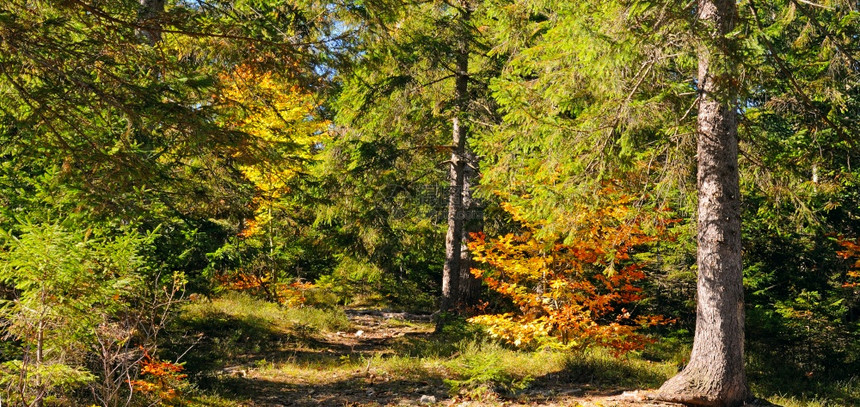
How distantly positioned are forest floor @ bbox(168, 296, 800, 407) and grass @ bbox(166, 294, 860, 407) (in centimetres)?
2

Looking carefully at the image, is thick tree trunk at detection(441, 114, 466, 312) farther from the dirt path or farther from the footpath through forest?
the dirt path

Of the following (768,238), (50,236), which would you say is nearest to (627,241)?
(768,238)

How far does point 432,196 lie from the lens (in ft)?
54.1

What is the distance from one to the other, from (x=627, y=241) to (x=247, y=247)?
6586 millimetres

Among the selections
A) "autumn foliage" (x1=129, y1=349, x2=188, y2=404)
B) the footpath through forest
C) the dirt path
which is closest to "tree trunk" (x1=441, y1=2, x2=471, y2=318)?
the footpath through forest

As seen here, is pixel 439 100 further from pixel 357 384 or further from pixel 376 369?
pixel 357 384

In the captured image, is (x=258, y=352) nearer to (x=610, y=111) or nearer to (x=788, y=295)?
(x=610, y=111)

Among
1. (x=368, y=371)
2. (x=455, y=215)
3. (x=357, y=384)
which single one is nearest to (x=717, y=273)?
(x=357, y=384)

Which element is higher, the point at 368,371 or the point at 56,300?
the point at 56,300

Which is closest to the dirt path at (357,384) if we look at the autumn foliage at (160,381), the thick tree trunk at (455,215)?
the autumn foliage at (160,381)

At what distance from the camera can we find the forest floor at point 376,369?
25.6 ft

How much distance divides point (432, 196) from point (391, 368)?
292 inches

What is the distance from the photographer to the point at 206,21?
5289mm

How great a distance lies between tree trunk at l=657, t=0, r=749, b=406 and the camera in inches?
272
